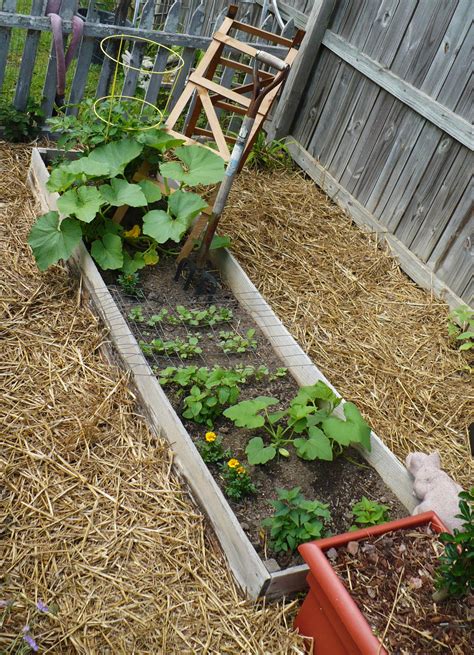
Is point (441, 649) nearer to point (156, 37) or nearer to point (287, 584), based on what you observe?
point (287, 584)

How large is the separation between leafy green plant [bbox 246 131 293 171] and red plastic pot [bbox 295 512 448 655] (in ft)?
11.3

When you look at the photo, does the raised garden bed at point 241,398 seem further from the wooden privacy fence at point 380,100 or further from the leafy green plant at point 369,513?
the wooden privacy fence at point 380,100

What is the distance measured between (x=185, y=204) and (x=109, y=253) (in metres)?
0.46

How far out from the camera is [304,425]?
2922 mm

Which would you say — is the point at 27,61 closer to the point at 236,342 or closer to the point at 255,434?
the point at 236,342

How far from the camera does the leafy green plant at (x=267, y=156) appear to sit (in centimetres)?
529

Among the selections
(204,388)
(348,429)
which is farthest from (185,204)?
(348,429)

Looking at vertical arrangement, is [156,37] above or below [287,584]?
above

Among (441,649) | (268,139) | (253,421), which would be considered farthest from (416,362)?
(268,139)

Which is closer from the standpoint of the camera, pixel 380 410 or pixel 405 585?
pixel 405 585

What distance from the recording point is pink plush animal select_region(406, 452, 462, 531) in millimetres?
2568

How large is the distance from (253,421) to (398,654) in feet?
3.40

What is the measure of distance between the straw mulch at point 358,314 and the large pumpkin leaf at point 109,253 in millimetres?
887

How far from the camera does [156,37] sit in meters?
4.61
